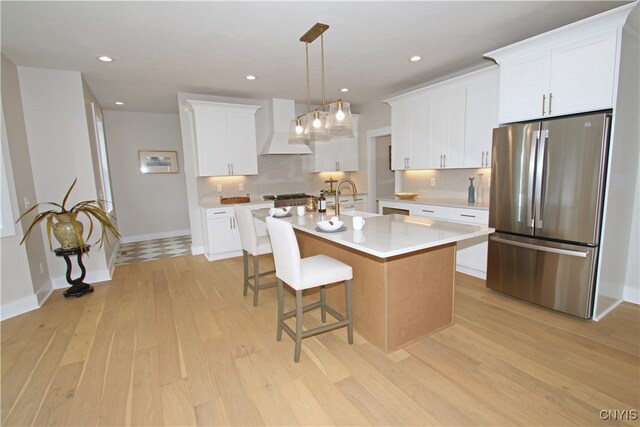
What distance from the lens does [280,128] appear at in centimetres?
559

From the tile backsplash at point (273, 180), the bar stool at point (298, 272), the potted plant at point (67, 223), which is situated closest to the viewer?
the bar stool at point (298, 272)

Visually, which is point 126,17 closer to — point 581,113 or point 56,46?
point 56,46

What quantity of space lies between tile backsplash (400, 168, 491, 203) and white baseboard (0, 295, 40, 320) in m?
5.19

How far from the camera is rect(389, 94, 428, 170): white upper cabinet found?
4.46 metres

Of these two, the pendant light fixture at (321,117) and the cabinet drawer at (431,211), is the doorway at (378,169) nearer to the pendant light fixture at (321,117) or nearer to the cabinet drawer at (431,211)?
the cabinet drawer at (431,211)

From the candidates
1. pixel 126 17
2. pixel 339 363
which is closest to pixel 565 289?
pixel 339 363

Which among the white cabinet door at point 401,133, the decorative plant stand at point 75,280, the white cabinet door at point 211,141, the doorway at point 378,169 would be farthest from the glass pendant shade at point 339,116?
the doorway at point 378,169

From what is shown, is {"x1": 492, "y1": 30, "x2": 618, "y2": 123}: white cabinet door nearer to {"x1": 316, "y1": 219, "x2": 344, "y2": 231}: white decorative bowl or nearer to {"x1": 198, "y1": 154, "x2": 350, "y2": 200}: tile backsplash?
{"x1": 316, "y1": 219, "x2": 344, "y2": 231}: white decorative bowl

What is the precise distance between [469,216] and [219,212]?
3.68 m

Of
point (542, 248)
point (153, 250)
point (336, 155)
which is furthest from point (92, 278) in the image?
point (542, 248)

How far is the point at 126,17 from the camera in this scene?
256 cm

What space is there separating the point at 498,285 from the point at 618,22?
8.14 ft

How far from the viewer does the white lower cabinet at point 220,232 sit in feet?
16.1

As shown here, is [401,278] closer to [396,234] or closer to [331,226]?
[396,234]
